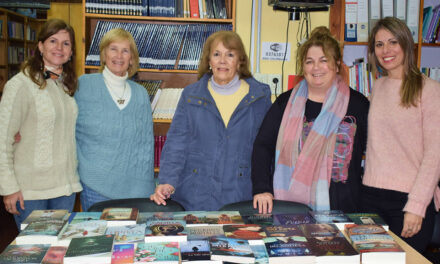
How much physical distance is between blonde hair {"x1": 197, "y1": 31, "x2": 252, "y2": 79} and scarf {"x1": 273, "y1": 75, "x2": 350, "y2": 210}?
→ 1.13 ft

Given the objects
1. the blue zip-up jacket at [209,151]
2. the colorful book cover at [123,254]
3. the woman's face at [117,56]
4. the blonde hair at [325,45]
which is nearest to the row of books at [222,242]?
the colorful book cover at [123,254]

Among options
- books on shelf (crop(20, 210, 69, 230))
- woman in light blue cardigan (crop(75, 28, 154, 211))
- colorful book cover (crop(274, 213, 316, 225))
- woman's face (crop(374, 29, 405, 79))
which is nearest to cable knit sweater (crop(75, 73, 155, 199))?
woman in light blue cardigan (crop(75, 28, 154, 211))

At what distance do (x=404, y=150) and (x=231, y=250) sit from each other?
1084 millimetres

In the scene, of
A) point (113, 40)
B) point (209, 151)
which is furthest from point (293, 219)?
point (113, 40)

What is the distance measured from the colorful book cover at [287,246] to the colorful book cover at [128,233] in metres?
0.41

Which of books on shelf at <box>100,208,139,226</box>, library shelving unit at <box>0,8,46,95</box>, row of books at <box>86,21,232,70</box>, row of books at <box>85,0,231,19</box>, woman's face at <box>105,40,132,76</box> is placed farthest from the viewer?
library shelving unit at <box>0,8,46,95</box>

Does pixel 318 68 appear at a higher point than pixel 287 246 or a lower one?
higher

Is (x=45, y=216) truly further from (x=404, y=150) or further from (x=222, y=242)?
(x=404, y=150)

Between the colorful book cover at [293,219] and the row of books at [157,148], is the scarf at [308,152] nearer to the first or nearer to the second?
the colorful book cover at [293,219]

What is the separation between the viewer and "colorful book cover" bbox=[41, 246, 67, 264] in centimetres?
113

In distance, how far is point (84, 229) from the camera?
1.35 m

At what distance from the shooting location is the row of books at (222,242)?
3.80 ft

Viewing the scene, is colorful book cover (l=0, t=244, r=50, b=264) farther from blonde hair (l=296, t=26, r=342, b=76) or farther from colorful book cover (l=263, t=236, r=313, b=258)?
blonde hair (l=296, t=26, r=342, b=76)

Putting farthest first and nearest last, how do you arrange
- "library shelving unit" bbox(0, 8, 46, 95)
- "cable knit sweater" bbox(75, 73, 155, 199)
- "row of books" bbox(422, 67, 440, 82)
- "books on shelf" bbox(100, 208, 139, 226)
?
1. "library shelving unit" bbox(0, 8, 46, 95)
2. "row of books" bbox(422, 67, 440, 82)
3. "cable knit sweater" bbox(75, 73, 155, 199)
4. "books on shelf" bbox(100, 208, 139, 226)
